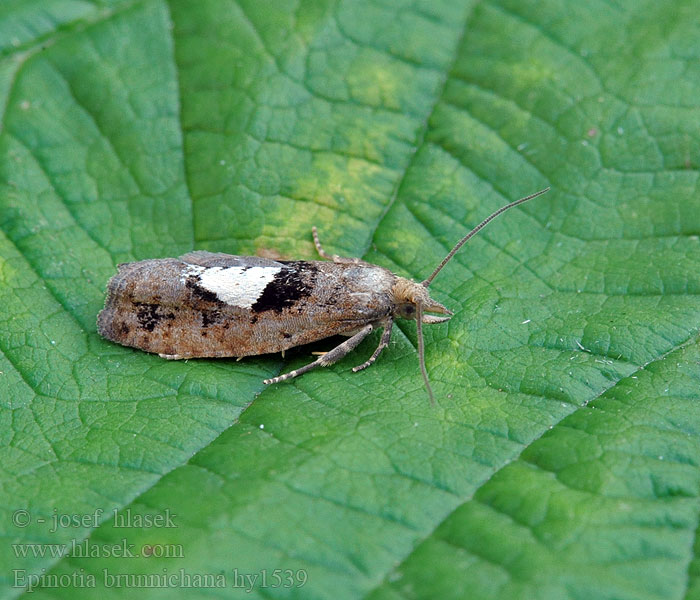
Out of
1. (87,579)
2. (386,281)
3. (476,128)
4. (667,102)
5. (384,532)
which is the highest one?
(667,102)

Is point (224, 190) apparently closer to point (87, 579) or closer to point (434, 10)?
point (434, 10)

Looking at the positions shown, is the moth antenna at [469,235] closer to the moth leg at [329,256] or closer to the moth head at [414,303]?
the moth head at [414,303]

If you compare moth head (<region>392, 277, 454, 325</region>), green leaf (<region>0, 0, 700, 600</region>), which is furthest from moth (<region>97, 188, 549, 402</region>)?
green leaf (<region>0, 0, 700, 600</region>)

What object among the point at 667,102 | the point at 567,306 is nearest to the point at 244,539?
the point at 567,306

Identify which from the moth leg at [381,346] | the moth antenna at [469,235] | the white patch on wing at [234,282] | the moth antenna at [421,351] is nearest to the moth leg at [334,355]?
the moth leg at [381,346]

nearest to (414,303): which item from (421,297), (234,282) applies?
(421,297)

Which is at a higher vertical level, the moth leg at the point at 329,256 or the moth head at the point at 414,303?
the moth leg at the point at 329,256

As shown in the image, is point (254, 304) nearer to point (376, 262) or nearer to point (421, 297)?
point (376, 262)
